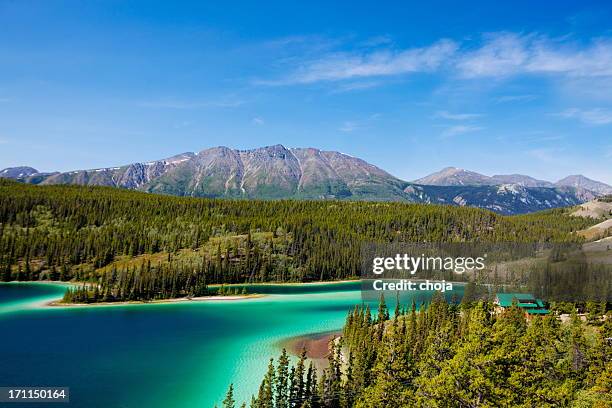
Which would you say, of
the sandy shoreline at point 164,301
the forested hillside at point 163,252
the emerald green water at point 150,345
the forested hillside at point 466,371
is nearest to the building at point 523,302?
the forested hillside at point 466,371

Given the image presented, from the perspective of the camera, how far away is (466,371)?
1131 inches

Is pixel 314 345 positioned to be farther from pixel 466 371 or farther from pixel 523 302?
pixel 466 371

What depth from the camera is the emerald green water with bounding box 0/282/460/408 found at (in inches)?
1969

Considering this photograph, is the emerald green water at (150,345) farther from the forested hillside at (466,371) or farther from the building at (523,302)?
the building at (523,302)

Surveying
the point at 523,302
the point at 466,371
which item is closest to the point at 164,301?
the point at 523,302

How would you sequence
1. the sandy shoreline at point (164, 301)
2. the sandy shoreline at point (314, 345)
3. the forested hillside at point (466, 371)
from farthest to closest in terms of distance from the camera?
1. the sandy shoreline at point (164, 301)
2. the sandy shoreline at point (314, 345)
3. the forested hillside at point (466, 371)

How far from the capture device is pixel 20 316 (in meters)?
92.5

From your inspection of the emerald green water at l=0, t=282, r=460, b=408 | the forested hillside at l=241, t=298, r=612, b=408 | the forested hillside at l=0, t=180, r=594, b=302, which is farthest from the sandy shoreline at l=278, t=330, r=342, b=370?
the forested hillside at l=0, t=180, r=594, b=302

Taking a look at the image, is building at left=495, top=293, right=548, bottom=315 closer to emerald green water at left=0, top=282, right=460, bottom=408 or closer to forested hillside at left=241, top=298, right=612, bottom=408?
forested hillside at left=241, top=298, right=612, bottom=408

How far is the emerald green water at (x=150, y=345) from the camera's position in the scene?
5000 centimetres

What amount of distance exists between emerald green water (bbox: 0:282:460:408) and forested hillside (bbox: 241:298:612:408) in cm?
895

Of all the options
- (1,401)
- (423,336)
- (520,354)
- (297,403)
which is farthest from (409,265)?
(1,401)

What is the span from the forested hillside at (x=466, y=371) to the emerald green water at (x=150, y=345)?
352 inches

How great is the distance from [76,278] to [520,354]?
152 metres
